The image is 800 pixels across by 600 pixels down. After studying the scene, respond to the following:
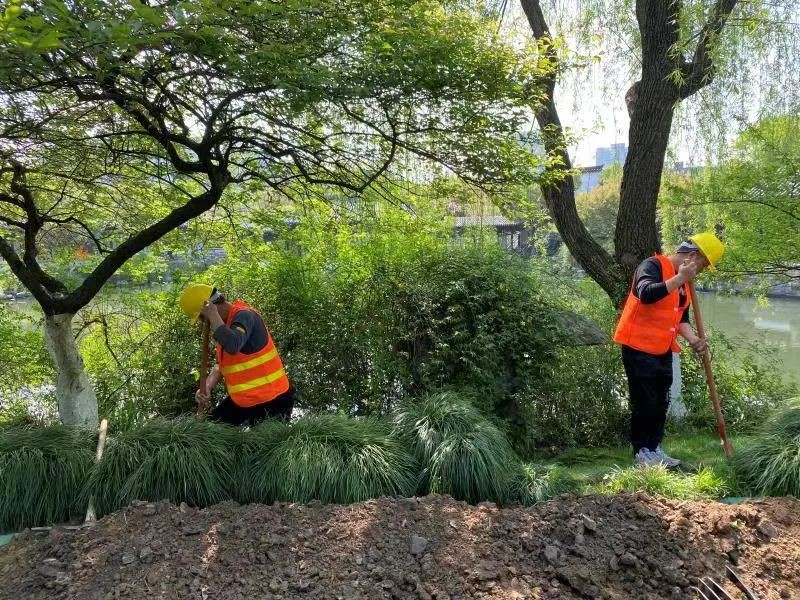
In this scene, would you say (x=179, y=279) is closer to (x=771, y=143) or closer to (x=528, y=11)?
(x=528, y=11)

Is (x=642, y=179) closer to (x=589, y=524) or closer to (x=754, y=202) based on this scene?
(x=754, y=202)

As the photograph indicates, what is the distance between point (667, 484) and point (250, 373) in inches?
106

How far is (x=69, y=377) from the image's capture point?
4.13 m

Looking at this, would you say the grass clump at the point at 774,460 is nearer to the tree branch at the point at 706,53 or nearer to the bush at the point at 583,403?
the bush at the point at 583,403

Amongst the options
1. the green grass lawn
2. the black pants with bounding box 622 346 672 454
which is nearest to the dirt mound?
the green grass lawn

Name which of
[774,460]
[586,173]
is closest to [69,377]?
[774,460]

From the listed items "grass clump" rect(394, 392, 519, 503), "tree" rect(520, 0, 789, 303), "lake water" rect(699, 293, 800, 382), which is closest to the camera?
"grass clump" rect(394, 392, 519, 503)

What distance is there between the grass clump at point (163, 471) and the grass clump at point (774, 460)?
314cm

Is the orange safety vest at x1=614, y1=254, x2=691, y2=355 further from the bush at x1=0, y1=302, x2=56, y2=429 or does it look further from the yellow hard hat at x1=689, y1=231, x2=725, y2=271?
the bush at x1=0, y1=302, x2=56, y2=429

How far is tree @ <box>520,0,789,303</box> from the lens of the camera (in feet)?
15.6

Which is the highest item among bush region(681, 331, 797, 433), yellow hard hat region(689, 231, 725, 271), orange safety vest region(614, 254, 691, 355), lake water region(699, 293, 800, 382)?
yellow hard hat region(689, 231, 725, 271)

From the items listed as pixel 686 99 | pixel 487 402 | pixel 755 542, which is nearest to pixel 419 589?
pixel 755 542

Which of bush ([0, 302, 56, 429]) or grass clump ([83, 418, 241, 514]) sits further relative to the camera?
bush ([0, 302, 56, 429])

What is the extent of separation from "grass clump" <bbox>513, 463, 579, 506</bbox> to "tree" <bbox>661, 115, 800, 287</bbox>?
4.35m
